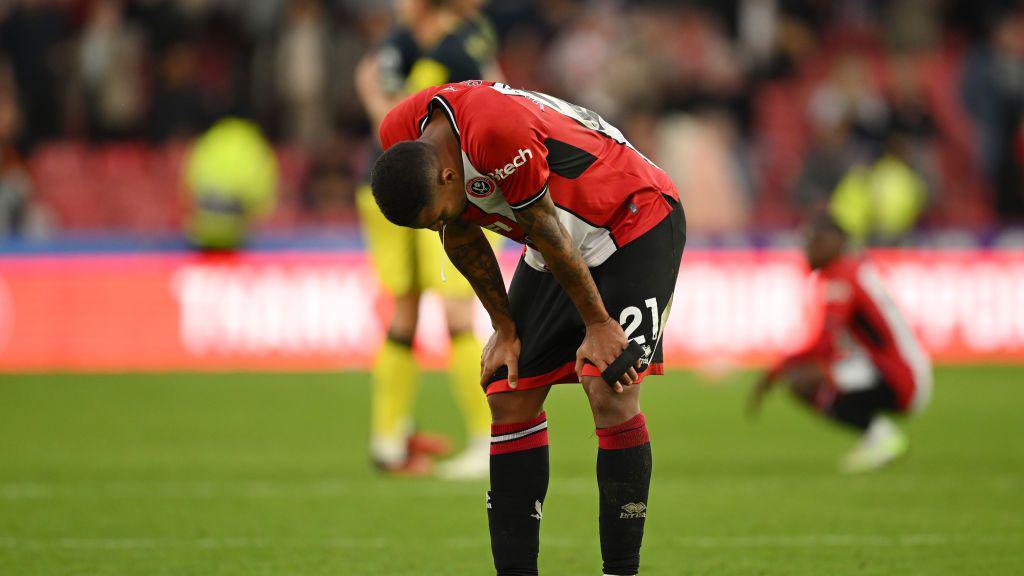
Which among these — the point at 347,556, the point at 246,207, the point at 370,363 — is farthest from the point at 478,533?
the point at 246,207

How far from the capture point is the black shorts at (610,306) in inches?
186

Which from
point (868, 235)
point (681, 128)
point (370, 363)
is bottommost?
point (370, 363)

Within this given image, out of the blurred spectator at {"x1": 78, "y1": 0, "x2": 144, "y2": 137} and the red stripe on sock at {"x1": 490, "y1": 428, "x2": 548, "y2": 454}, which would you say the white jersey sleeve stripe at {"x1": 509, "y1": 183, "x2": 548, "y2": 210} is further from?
the blurred spectator at {"x1": 78, "y1": 0, "x2": 144, "y2": 137}

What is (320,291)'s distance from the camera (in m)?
14.5

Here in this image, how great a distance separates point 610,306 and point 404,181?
84 cm

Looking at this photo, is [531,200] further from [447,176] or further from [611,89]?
[611,89]

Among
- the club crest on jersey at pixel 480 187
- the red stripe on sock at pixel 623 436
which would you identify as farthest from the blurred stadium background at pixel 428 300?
the club crest on jersey at pixel 480 187

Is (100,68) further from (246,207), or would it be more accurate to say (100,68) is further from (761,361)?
(761,361)

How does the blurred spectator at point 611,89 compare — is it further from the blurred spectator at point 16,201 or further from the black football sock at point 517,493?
the black football sock at point 517,493

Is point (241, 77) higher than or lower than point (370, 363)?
higher

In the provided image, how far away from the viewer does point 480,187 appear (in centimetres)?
446

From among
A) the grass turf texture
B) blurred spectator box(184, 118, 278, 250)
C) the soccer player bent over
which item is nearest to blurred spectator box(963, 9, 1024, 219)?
the grass turf texture

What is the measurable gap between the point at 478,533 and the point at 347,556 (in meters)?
0.78

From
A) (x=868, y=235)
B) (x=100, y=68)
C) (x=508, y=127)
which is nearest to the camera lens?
(x=508, y=127)
